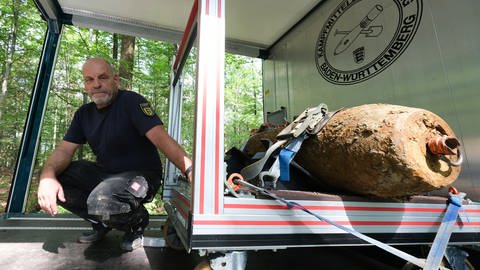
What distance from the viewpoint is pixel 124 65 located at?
8.02 meters

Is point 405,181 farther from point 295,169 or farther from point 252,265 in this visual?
point 252,265

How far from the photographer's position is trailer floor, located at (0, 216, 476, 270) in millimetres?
1788

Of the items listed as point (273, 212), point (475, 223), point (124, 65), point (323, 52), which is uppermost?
point (124, 65)

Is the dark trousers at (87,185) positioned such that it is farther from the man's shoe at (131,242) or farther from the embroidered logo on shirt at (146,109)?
the embroidered logo on shirt at (146,109)

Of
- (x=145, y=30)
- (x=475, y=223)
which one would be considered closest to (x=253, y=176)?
(x=475, y=223)

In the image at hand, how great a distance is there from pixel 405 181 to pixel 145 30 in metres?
4.09

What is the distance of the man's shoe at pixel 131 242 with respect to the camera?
2051mm

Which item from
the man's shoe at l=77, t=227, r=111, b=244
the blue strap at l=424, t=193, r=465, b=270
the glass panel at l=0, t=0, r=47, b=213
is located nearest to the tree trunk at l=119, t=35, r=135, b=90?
the glass panel at l=0, t=0, r=47, b=213

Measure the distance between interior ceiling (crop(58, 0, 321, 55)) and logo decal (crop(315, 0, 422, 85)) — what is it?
594 millimetres

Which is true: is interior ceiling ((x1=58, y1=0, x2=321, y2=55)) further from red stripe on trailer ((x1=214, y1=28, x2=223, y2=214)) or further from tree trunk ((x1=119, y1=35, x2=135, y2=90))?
tree trunk ((x1=119, y1=35, x2=135, y2=90))

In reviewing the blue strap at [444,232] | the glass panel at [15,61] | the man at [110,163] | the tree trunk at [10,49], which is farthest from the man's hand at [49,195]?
the tree trunk at [10,49]

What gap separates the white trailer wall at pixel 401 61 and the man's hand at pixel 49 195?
8.82 feet

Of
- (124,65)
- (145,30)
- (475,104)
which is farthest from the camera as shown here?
(124,65)

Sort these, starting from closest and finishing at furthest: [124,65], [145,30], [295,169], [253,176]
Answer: [253,176] → [295,169] → [145,30] → [124,65]
